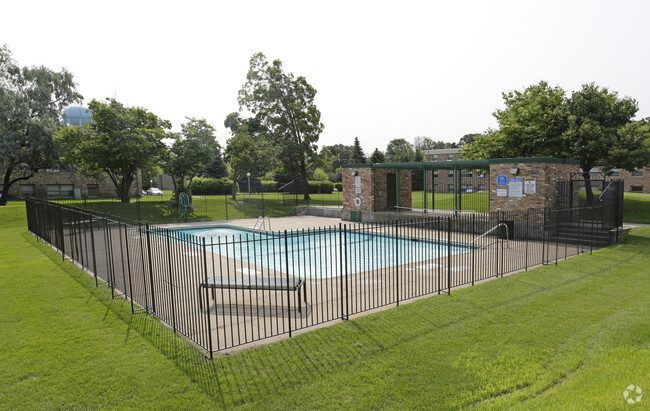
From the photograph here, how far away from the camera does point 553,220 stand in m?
14.5

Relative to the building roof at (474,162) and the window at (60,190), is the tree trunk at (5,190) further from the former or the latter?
the building roof at (474,162)

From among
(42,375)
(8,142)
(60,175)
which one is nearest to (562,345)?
(42,375)

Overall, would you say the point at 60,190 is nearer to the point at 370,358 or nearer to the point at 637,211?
the point at 370,358

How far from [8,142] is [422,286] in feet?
102

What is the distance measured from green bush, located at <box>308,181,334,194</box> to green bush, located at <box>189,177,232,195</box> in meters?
9.54

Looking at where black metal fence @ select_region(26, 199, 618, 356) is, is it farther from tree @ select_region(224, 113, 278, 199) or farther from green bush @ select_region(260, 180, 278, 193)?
green bush @ select_region(260, 180, 278, 193)

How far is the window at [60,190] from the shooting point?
123 feet

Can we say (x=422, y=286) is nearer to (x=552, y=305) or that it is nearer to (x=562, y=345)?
(x=552, y=305)

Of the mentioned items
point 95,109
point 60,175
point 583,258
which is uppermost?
point 95,109

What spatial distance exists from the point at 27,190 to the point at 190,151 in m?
21.8

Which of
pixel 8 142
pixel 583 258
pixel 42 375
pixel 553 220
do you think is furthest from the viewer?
pixel 8 142

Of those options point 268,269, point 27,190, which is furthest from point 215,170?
point 268,269

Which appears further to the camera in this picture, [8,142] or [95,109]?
[8,142]

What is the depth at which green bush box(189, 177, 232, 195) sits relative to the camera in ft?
143
